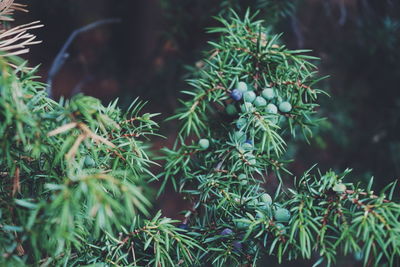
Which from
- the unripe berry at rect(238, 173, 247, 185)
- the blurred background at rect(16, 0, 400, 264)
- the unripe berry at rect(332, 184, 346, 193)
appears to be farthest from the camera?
the blurred background at rect(16, 0, 400, 264)

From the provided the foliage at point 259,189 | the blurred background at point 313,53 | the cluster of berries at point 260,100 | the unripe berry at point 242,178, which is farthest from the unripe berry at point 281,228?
the blurred background at point 313,53

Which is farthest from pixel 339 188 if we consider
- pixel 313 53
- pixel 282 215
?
pixel 313 53

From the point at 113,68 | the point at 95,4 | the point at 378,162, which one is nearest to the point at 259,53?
the point at 378,162

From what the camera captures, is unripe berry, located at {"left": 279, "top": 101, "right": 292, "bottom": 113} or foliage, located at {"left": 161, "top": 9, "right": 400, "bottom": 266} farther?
unripe berry, located at {"left": 279, "top": 101, "right": 292, "bottom": 113}

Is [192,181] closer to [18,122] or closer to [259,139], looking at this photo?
[259,139]

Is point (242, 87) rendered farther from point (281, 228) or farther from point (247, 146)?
point (281, 228)

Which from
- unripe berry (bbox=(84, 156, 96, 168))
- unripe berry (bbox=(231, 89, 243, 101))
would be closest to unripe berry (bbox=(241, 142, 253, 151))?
unripe berry (bbox=(231, 89, 243, 101))

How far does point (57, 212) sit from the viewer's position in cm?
46

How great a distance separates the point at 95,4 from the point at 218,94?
8.01 ft

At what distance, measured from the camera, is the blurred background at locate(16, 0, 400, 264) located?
1531mm

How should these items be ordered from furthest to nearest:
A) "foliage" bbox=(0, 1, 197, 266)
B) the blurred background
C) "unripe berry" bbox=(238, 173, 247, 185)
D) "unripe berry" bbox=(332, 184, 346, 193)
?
the blurred background, "unripe berry" bbox=(238, 173, 247, 185), "unripe berry" bbox=(332, 184, 346, 193), "foliage" bbox=(0, 1, 197, 266)

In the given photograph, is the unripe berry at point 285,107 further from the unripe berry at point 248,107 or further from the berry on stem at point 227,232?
the berry on stem at point 227,232

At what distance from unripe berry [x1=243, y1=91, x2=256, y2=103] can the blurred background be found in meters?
0.55

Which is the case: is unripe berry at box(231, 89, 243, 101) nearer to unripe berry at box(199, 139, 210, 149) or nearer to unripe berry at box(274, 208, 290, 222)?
unripe berry at box(199, 139, 210, 149)
